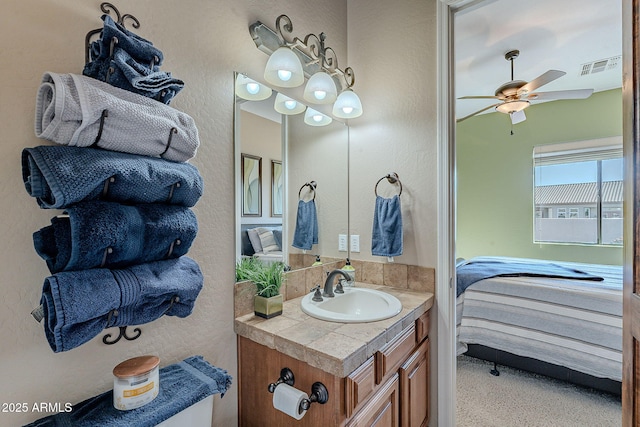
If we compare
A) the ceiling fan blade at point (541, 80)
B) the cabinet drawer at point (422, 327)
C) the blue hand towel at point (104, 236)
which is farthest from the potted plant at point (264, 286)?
the ceiling fan blade at point (541, 80)

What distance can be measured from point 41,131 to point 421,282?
168cm

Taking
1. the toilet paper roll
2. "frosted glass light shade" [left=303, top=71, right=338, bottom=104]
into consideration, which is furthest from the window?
the toilet paper roll

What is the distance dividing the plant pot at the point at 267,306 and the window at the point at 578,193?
14.7ft

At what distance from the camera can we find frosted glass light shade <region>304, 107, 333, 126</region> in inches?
66.6

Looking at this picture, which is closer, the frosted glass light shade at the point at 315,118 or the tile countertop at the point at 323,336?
the tile countertop at the point at 323,336

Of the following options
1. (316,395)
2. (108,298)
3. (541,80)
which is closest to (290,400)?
(316,395)

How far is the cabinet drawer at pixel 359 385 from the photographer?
37.1 inches

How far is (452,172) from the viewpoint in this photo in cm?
160

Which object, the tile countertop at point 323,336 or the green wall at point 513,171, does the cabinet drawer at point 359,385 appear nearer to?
the tile countertop at point 323,336

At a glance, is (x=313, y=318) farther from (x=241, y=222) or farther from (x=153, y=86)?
(x=153, y=86)

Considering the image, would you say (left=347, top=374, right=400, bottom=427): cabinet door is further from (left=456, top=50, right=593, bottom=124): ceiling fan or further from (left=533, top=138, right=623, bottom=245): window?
(left=533, top=138, right=623, bottom=245): window

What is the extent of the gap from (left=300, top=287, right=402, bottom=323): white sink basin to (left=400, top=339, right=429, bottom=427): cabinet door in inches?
10.4

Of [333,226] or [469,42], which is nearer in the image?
[333,226]

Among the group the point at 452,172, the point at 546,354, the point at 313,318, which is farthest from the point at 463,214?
the point at 313,318
